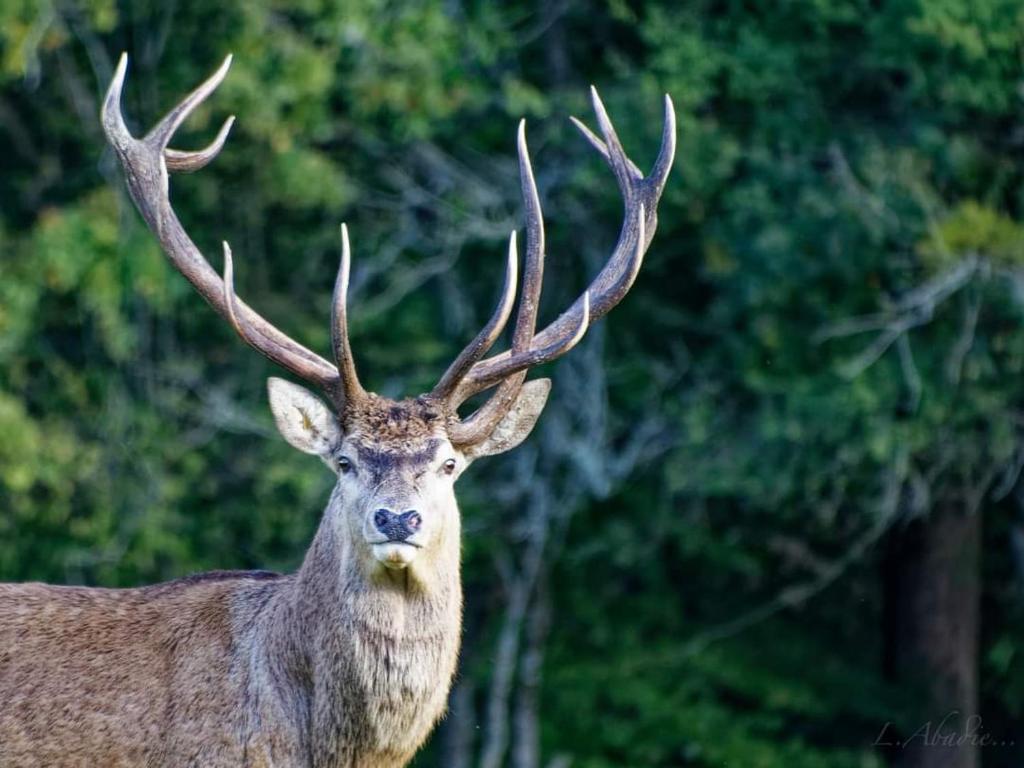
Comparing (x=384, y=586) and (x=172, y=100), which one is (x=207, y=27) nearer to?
(x=172, y=100)

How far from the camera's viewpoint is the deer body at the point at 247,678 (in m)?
6.39

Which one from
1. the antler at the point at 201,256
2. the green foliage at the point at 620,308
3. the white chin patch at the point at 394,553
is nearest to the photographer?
the white chin patch at the point at 394,553

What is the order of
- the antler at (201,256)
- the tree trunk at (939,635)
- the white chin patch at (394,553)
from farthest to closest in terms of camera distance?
the tree trunk at (939,635) < the antler at (201,256) < the white chin patch at (394,553)

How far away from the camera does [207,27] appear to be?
13.9 meters

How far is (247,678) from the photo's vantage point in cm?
652

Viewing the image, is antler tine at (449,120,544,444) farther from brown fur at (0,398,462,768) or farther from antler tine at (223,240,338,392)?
antler tine at (223,240,338,392)

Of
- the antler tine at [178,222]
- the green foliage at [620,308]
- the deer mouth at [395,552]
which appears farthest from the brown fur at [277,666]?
the green foliage at [620,308]

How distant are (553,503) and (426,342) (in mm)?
1428

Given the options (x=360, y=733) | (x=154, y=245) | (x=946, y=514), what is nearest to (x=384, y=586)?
(x=360, y=733)

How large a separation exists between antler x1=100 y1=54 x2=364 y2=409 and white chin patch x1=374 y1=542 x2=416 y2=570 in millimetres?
671

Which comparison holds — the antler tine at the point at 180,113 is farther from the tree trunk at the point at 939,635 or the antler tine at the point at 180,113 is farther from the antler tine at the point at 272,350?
the tree trunk at the point at 939,635

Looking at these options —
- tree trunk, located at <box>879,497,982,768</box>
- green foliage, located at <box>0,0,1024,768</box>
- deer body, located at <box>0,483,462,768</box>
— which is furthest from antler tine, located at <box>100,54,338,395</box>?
Result: tree trunk, located at <box>879,497,982,768</box>

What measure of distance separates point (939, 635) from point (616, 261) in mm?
7226

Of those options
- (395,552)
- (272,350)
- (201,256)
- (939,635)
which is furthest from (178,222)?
(939,635)
